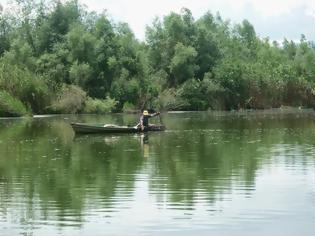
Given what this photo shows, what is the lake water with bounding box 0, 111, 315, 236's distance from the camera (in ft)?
42.5

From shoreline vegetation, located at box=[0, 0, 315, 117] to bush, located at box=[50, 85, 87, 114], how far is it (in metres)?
0.11

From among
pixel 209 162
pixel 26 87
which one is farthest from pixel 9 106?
pixel 209 162

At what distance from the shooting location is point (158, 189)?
1750 cm

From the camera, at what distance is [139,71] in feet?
280

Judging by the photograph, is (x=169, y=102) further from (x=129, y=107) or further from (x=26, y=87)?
(x=26, y=87)

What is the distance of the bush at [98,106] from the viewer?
75.7m

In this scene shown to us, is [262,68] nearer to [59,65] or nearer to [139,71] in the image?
[139,71]

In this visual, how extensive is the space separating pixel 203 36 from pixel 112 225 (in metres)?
82.7

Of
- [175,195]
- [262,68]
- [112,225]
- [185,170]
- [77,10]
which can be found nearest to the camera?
[112,225]

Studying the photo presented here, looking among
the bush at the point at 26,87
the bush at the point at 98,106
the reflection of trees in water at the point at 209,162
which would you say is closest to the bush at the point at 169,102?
the bush at the point at 98,106

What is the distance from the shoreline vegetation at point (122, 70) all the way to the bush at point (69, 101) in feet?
0.35

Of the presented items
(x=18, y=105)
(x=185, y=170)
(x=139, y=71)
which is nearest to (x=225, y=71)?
(x=139, y=71)

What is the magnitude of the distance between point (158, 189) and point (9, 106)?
4898cm

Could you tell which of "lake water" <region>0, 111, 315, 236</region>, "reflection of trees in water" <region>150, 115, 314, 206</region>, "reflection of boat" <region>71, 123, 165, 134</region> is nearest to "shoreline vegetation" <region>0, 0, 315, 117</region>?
"reflection of boat" <region>71, 123, 165, 134</region>
